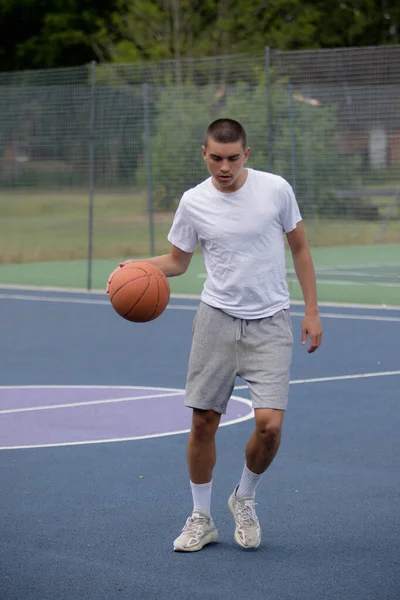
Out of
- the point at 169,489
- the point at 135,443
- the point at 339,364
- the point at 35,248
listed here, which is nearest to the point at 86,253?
the point at 35,248

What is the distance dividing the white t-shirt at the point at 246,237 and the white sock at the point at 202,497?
2.60ft

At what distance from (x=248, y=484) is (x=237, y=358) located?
0.59 m

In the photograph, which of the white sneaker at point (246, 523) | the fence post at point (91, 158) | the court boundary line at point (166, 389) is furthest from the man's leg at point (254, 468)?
the fence post at point (91, 158)

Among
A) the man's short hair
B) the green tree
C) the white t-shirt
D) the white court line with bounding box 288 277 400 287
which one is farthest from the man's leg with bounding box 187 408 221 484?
the green tree

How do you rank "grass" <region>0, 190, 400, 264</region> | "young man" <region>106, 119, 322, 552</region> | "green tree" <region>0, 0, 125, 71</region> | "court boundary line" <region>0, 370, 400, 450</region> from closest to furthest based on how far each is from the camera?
"young man" <region>106, 119, 322, 552</region>
"court boundary line" <region>0, 370, 400, 450</region>
"grass" <region>0, 190, 400, 264</region>
"green tree" <region>0, 0, 125, 71</region>

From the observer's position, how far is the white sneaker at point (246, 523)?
222 inches

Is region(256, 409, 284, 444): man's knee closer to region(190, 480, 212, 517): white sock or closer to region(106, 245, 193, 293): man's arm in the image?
region(190, 480, 212, 517): white sock

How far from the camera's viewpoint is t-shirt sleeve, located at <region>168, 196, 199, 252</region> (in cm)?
573

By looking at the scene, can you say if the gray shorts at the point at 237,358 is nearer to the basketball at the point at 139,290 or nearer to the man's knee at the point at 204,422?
the man's knee at the point at 204,422

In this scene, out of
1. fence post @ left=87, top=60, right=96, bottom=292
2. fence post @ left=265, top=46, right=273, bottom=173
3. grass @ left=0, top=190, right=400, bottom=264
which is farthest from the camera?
grass @ left=0, top=190, right=400, bottom=264

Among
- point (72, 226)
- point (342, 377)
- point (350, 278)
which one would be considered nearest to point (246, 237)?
point (342, 377)

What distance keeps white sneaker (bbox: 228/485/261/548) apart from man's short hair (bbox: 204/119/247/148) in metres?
1.59

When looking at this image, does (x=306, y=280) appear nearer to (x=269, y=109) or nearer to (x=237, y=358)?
(x=237, y=358)

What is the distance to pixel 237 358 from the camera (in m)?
5.70
